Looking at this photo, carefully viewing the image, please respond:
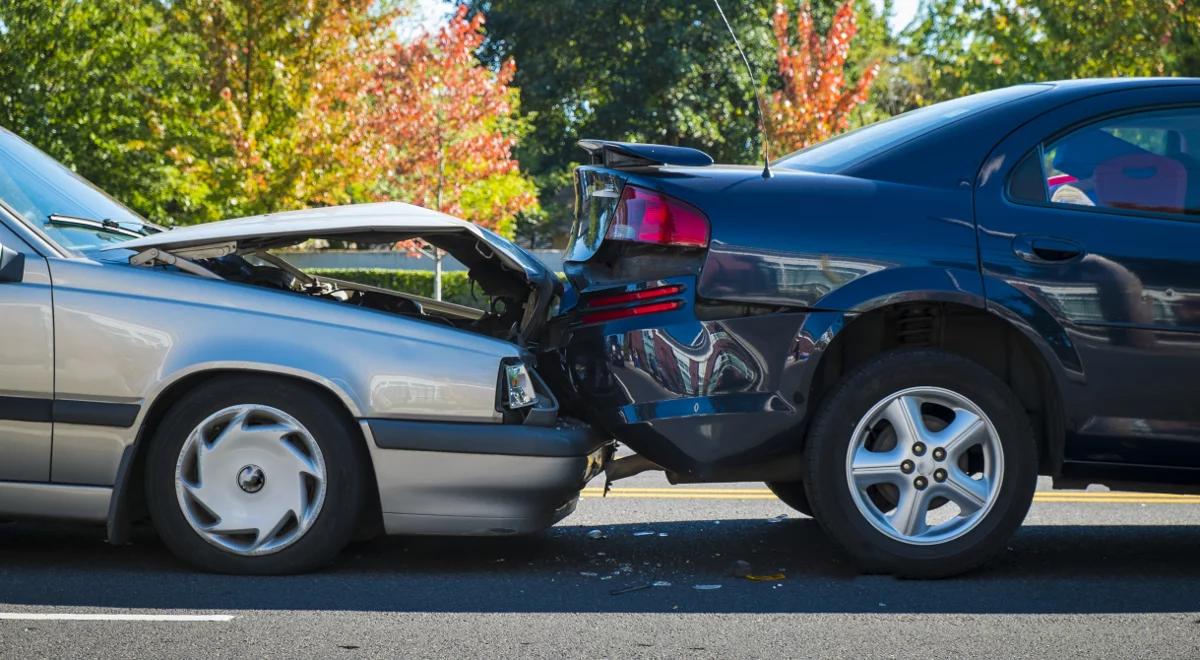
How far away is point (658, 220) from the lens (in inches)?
186

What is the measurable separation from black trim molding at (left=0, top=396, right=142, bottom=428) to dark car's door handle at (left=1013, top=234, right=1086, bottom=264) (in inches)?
118

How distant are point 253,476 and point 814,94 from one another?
24.8m

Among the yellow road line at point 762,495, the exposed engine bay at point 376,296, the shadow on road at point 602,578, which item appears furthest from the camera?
the yellow road line at point 762,495

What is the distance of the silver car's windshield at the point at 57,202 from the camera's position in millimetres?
5035

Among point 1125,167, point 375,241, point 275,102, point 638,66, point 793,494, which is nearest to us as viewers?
point 1125,167

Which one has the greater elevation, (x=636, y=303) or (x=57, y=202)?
(x=57, y=202)

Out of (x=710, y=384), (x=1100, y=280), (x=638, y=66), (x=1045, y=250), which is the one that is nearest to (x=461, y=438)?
(x=710, y=384)

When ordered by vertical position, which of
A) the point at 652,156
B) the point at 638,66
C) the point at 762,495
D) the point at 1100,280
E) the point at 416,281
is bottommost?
the point at 762,495

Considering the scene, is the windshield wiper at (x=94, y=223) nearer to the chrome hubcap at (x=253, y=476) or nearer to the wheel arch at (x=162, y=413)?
the wheel arch at (x=162, y=413)

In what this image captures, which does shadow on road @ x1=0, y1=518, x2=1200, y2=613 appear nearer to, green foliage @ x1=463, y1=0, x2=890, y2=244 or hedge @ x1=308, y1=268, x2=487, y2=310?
hedge @ x1=308, y1=268, x2=487, y2=310

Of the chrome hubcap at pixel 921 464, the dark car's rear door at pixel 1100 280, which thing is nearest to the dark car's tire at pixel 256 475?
the chrome hubcap at pixel 921 464

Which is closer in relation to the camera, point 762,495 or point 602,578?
point 602,578

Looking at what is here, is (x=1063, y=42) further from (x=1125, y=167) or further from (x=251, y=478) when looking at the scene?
(x=251, y=478)

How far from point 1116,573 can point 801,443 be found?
1.29 meters
